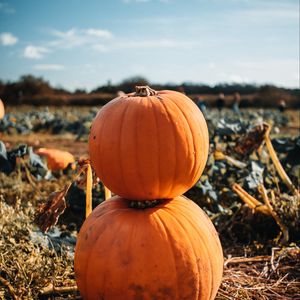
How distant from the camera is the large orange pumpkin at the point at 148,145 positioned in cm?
213

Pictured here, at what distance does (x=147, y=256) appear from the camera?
79.4 inches

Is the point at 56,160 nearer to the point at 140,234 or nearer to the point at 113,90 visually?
the point at 140,234

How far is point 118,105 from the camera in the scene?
2209 mm

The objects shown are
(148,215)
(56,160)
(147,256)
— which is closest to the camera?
(147,256)

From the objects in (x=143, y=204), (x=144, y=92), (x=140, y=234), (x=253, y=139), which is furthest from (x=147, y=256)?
(x=253, y=139)

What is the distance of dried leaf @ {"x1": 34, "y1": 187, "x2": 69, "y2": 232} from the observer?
2443 millimetres

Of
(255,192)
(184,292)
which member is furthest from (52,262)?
(255,192)

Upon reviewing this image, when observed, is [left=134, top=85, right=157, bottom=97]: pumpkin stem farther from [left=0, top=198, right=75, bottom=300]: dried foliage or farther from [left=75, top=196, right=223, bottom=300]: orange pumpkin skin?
[left=0, top=198, right=75, bottom=300]: dried foliage

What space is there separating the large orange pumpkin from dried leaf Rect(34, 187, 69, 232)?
37 cm

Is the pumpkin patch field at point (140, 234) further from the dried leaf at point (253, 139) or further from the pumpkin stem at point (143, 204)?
the dried leaf at point (253, 139)

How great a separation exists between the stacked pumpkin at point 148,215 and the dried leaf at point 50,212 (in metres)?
0.29

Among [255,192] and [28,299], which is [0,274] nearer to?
[28,299]

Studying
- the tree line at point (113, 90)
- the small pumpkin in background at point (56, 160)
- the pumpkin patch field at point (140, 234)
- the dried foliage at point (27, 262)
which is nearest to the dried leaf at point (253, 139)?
the pumpkin patch field at point (140, 234)

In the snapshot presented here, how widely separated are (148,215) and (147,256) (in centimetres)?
22
